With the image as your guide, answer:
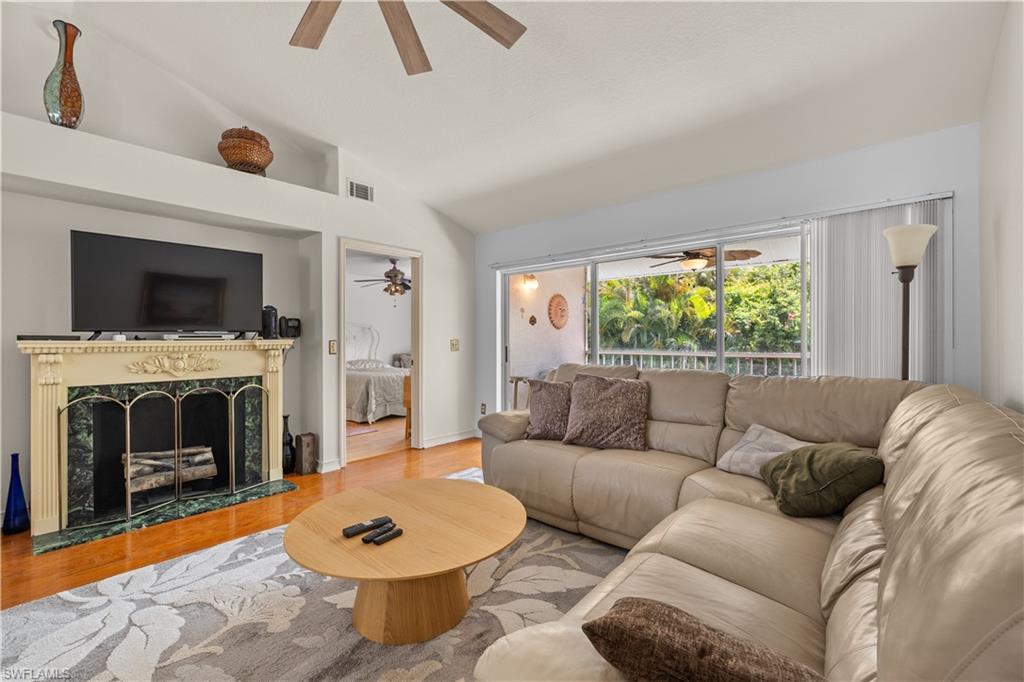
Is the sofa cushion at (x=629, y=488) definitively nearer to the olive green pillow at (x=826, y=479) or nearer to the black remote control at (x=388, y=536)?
the olive green pillow at (x=826, y=479)

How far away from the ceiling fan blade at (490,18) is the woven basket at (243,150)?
8.45 ft

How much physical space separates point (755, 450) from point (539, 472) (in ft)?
3.93

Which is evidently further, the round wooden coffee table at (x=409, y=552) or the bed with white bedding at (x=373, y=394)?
the bed with white bedding at (x=373, y=394)

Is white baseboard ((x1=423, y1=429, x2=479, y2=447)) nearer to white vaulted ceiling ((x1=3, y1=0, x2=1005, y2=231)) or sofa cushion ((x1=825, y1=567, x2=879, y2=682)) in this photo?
white vaulted ceiling ((x1=3, y1=0, x2=1005, y2=231))

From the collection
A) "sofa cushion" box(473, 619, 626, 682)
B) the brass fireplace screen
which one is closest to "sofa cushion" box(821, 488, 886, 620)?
"sofa cushion" box(473, 619, 626, 682)

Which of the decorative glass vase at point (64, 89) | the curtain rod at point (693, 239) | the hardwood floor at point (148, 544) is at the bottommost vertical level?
the hardwood floor at point (148, 544)

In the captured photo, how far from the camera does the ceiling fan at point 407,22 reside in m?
1.79

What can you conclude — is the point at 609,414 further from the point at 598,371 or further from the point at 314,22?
the point at 314,22

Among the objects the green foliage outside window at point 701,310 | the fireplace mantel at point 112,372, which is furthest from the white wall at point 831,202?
the fireplace mantel at point 112,372

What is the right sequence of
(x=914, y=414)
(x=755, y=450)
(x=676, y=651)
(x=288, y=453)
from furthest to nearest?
(x=288, y=453)
(x=755, y=450)
(x=914, y=414)
(x=676, y=651)

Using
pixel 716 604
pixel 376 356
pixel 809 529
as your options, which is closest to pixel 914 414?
pixel 809 529

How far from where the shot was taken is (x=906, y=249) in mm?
2496

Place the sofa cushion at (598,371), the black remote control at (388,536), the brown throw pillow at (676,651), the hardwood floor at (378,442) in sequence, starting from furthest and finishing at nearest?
1. the hardwood floor at (378,442)
2. the sofa cushion at (598,371)
3. the black remote control at (388,536)
4. the brown throw pillow at (676,651)

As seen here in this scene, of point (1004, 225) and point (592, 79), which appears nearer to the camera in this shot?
point (1004, 225)
